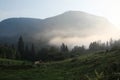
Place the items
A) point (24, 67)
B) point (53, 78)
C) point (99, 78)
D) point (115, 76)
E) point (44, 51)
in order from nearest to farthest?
point (99, 78)
point (115, 76)
point (53, 78)
point (24, 67)
point (44, 51)

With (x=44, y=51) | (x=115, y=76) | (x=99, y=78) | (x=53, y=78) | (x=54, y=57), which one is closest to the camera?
(x=99, y=78)

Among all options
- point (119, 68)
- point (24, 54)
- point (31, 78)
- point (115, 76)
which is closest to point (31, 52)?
point (24, 54)

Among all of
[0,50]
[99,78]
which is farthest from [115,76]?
[0,50]

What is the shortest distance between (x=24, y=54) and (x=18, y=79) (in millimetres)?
135019

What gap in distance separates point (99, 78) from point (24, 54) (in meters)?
174

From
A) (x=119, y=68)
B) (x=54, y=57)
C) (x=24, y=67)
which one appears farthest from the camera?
(x=54, y=57)

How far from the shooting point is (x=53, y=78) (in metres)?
57.5

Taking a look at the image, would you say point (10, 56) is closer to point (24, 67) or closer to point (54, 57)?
point (54, 57)

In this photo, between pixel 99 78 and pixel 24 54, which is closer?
pixel 99 78

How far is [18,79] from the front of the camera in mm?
59750

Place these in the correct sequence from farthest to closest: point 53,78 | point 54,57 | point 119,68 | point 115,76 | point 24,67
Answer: point 54,57, point 24,67, point 53,78, point 119,68, point 115,76

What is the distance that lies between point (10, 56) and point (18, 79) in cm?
10574

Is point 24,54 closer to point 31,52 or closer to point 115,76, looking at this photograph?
point 31,52

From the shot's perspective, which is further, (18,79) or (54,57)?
(54,57)
